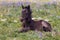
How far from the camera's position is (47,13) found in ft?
48.6

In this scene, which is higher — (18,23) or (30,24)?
(30,24)

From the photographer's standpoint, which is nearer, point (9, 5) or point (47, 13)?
point (47, 13)

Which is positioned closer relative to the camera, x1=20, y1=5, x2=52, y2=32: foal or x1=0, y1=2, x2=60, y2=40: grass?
x1=0, y1=2, x2=60, y2=40: grass

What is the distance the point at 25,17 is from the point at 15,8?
5465 millimetres

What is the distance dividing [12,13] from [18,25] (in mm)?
3064

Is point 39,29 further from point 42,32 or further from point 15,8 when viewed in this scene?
point 15,8

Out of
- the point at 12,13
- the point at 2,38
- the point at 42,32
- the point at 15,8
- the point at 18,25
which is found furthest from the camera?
the point at 15,8

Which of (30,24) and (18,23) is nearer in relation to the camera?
(30,24)

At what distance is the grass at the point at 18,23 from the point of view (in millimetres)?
9328

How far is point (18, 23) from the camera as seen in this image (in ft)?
38.9

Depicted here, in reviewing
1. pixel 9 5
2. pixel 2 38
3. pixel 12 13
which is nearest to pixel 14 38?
pixel 2 38

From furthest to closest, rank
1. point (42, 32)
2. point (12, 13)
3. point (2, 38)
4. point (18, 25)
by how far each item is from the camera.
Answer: point (12, 13), point (18, 25), point (42, 32), point (2, 38)

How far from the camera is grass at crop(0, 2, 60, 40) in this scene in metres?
9.33

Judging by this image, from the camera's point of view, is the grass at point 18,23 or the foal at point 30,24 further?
the foal at point 30,24
